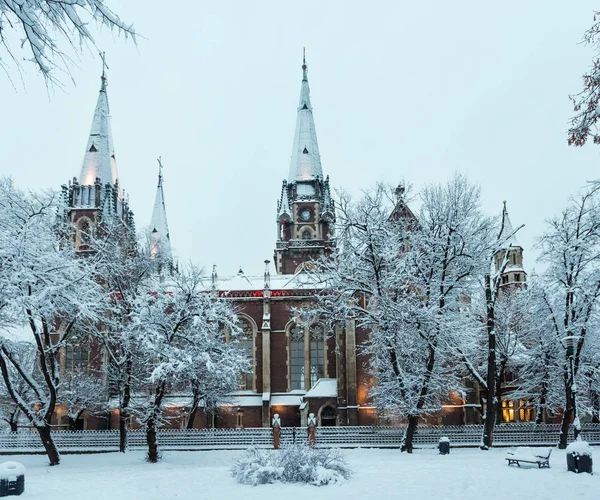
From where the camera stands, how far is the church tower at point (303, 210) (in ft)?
173

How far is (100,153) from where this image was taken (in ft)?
165

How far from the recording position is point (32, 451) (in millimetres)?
27859

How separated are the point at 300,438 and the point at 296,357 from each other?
1405cm

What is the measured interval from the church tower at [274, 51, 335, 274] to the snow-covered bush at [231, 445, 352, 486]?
1404 inches

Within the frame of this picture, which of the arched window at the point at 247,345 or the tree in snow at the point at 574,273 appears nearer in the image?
the tree in snow at the point at 574,273

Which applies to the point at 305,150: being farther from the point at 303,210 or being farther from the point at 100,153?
the point at 100,153

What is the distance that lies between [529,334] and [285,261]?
23777 mm

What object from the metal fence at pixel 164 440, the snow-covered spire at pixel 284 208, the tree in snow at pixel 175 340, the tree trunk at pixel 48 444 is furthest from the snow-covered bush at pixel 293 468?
the snow-covered spire at pixel 284 208

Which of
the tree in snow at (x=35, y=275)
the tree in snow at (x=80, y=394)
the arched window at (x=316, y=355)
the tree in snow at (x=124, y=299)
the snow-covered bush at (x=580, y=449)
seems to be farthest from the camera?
the arched window at (x=316, y=355)

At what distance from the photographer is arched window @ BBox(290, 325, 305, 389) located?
136 ft

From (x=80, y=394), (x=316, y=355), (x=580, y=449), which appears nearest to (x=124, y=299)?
(x=80, y=394)

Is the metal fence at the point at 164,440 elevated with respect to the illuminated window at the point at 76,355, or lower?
lower

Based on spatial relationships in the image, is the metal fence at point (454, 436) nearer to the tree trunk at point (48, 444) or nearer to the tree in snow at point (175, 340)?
the tree in snow at point (175, 340)

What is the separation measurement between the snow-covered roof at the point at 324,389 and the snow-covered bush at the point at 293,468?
71.3 feet
